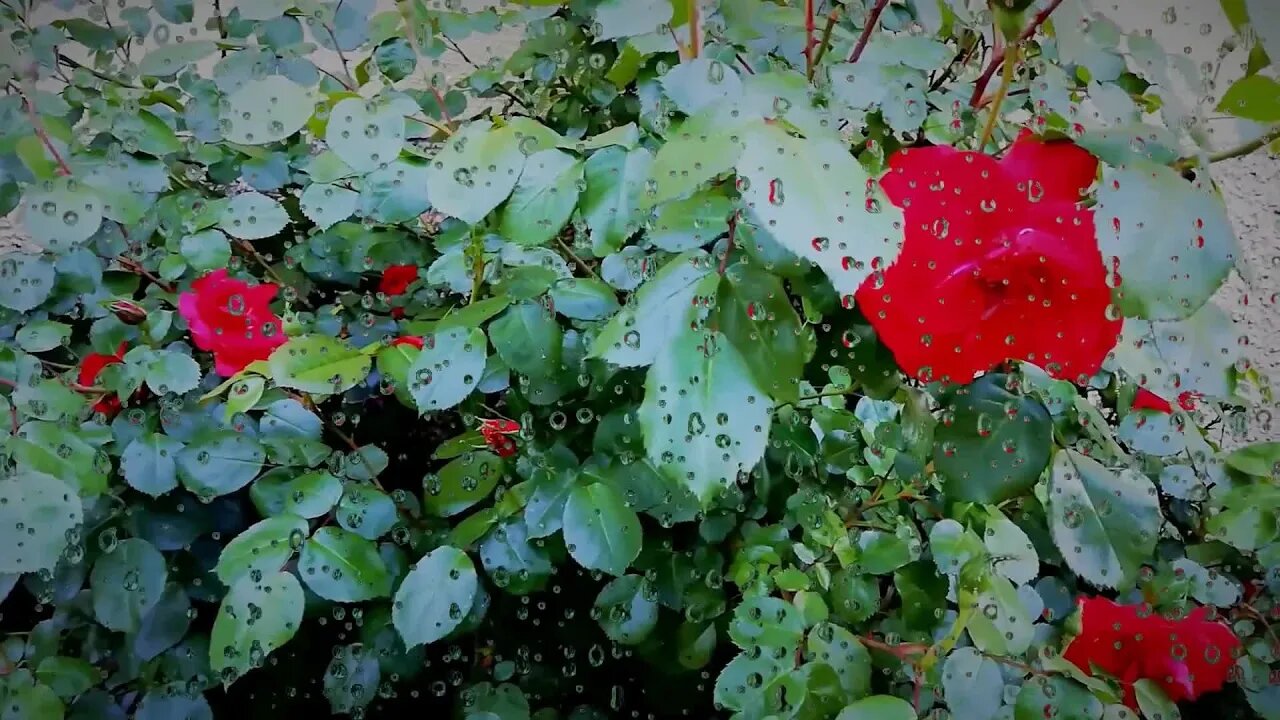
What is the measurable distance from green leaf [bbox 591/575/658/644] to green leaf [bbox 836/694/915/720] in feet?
0.26

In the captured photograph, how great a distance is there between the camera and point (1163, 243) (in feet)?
0.62

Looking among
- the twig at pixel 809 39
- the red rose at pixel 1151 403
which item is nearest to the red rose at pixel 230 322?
the twig at pixel 809 39

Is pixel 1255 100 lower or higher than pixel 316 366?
higher

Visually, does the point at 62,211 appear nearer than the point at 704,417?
No

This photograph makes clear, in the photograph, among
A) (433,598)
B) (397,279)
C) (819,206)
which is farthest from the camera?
(397,279)

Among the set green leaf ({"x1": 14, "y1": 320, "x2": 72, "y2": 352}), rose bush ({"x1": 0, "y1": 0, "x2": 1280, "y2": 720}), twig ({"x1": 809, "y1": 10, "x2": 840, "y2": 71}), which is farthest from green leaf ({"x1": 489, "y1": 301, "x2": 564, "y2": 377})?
green leaf ({"x1": 14, "y1": 320, "x2": 72, "y2": 352})

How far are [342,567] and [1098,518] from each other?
0.73 ft

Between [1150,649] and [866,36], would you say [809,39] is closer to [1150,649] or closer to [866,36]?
[866,36]

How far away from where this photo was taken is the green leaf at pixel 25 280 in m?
0.35

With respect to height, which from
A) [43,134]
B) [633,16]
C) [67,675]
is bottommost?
[67,675]

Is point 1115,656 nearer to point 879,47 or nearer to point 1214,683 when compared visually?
point 1214,683

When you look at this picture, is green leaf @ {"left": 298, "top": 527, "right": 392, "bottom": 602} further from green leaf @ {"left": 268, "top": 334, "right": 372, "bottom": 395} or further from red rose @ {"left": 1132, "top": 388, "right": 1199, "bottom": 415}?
red rose @ {"left": 1132, "top": 388, "right": 1199, "bottom": 415}

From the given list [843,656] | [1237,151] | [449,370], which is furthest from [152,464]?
[1237,151]

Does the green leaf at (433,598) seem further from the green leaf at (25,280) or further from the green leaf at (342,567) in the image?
the green leaf at (25,280)
